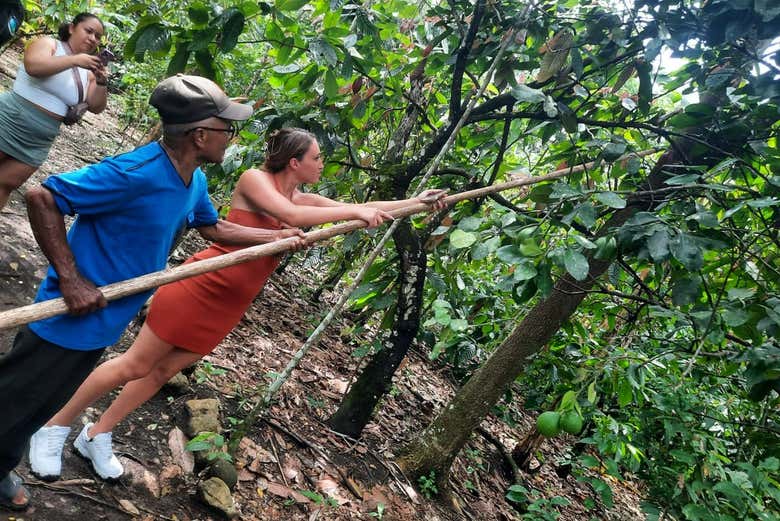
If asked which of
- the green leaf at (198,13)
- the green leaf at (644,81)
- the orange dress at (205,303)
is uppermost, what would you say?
the green leaf at (644,81)

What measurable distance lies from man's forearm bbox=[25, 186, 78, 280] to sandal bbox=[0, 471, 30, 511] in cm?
89

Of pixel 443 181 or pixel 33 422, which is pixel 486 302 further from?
pixel 33 422

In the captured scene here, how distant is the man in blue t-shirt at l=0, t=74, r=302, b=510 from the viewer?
5.13 feet

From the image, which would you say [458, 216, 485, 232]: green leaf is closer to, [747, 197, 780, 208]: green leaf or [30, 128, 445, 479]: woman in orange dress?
[30, 128, 445, 479]: woman in orange dress

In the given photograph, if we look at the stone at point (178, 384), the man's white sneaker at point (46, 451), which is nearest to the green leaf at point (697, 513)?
the stone at point (178, 384)

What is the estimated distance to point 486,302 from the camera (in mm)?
4773

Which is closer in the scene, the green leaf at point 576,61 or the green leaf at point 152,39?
the green leaf at point 152,39

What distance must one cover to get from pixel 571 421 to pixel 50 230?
2.12 metres

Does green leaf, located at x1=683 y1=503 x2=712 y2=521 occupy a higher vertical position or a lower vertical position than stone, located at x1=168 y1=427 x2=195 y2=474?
higher

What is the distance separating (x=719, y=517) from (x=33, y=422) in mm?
2945

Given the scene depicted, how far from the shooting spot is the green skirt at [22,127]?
275cm

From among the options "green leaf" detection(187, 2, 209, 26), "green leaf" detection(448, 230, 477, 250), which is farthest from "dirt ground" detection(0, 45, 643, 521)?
"green leaf" detection(187, 2, 209, 26)

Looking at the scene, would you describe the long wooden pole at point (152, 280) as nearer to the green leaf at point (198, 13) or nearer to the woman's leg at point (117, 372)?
the woman's leg at point (117, 372)

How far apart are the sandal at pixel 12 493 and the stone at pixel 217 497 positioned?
2.12ft
